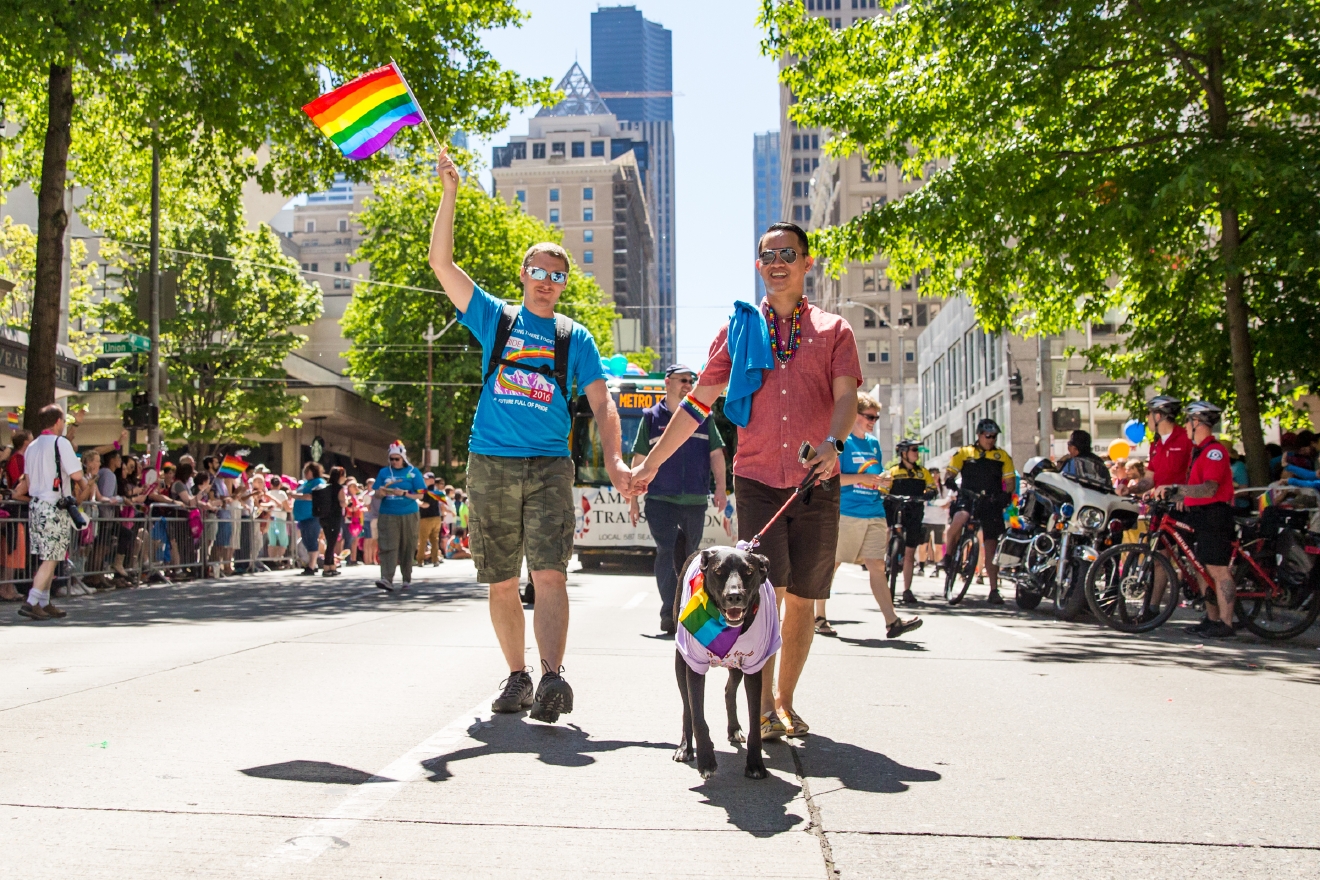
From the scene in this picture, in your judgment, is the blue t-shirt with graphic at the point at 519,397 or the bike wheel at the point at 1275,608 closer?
the blue t-shirt with graphic at the point at 519,397

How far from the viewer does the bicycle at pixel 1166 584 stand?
36.2ft

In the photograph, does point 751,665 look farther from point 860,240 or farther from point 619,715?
point 860,240

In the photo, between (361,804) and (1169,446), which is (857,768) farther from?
(1169,446)

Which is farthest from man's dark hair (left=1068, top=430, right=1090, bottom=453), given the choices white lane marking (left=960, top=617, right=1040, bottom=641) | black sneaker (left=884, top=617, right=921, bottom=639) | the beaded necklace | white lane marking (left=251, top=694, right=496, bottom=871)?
white lane marking (left=251, top=694, right=496, bottom=871)

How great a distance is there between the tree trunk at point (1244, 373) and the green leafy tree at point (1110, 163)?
1.0 inches

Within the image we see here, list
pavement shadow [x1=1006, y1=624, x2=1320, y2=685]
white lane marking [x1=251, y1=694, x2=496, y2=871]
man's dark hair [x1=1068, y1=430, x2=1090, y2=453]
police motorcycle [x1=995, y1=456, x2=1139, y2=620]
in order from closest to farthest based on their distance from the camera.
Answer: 1. white lane marking [x1=251, y1=694, x2=496, y2=871]
2. pavement shadow [x1=1006, y1=624, x2=1320, y2=685]
3. police motorcycle [x1=995, y1=456, x2=1139, y2=620]
4. man's dark hair [x1=1068, y1=430, x2=1090, y2=453]

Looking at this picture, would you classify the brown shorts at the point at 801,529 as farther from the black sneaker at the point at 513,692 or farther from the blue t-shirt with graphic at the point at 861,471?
the blue t-shirt with graphic at the point at 861,471

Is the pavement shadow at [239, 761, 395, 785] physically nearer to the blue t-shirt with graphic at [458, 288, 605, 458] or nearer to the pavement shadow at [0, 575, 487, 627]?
the blue t-shirt with graphic at [458, 288, 605, 458]

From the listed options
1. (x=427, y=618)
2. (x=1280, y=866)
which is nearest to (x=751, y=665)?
(x=1280, y=866)

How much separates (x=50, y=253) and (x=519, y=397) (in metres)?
14.5

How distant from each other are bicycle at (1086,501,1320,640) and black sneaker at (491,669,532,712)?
6779 millimetres

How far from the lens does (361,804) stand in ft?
13.9

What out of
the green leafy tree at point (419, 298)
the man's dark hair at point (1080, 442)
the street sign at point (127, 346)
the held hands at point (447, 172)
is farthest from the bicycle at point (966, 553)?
the green leafy tree at point (419, 298)

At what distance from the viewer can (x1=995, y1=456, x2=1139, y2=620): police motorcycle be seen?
12547mm
